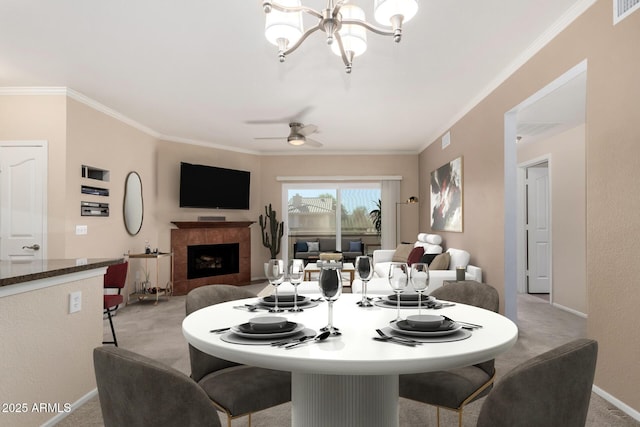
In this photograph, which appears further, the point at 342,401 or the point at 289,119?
the point at 289,119

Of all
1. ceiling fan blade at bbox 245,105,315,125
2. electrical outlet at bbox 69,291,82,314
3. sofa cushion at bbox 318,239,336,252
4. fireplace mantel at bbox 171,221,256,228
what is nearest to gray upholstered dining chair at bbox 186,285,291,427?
electrical outlet at bbox 69,291,82,314

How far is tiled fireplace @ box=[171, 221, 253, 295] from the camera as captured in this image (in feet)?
22.1

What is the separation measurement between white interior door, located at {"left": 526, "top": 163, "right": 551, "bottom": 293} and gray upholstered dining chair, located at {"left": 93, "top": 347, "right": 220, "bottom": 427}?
663cm

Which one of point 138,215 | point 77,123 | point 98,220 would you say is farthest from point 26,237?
point 138,215

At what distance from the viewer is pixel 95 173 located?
512 cm

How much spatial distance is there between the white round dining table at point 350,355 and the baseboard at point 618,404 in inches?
58.8

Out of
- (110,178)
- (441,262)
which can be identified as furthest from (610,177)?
(110,178)

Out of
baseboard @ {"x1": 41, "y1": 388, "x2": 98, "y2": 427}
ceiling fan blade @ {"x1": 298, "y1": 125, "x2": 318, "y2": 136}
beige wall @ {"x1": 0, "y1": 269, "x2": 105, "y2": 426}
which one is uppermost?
ceiling fan blade @ {"x1": 298, "y1": 125, "x2": 318, "y2": 136}

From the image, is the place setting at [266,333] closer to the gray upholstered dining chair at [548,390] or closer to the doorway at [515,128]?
the gray upholstered dining chair at [548,390]

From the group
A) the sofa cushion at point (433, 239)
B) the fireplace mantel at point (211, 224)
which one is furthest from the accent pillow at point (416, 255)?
the fireplace mantel at point (211, 224)

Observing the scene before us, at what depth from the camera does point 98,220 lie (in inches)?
198

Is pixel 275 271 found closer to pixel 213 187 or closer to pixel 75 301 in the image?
pixel 75 301

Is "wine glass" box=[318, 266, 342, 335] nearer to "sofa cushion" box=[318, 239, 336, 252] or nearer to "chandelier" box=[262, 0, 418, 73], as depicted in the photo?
"chandelier" box=[262, 0, 418, 73]

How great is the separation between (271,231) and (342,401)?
6.76 meters
